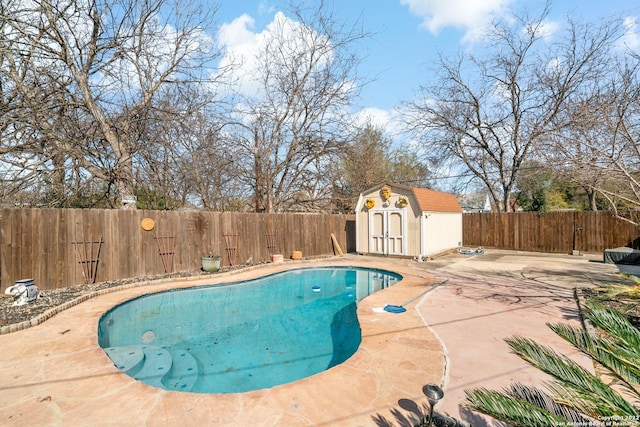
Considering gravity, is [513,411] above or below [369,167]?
below

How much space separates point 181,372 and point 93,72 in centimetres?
833

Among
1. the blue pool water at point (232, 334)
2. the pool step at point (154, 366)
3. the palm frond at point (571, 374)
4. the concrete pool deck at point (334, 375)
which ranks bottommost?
the blue pool water at point (232, 334)

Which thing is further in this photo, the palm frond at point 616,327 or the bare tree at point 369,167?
the bare tree at point 369,167

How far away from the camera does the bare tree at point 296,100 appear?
1409 cm

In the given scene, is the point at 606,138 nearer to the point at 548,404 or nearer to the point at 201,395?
the point at 548,404

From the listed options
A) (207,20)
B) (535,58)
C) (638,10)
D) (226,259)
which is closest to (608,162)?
(638,10)

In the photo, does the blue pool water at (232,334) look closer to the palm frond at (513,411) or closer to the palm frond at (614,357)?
the palm frond at (513,411)

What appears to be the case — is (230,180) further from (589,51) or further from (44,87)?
(589,51)

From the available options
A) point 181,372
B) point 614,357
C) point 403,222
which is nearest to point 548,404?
point 614,357

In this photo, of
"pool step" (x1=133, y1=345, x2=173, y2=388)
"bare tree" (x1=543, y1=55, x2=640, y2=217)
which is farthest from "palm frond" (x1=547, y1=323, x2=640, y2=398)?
"bare tree" (x1=543, y1=55, x2=640, y2=217)

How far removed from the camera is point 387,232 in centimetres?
1218

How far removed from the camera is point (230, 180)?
47.4ft

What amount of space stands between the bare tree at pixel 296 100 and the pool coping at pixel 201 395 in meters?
10.5

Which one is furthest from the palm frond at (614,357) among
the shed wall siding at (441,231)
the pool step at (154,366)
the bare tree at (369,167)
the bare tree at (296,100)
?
the bare tree at (369,167)
